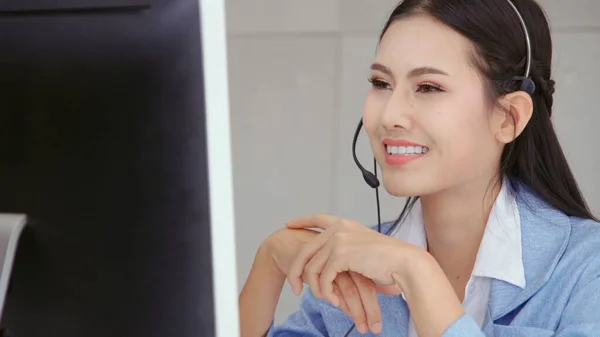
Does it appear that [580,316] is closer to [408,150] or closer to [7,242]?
[408,150]

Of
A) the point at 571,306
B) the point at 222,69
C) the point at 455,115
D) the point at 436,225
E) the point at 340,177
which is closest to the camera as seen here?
the point at 222,69

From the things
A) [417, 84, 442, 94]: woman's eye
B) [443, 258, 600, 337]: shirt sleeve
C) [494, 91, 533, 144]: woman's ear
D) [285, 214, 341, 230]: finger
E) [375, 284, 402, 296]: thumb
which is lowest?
[443, 258, 600, 337]: shirt sleeve

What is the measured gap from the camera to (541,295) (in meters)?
1.25

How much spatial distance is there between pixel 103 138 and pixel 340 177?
200 cm

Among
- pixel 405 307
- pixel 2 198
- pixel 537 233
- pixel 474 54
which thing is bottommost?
pixel 405 307

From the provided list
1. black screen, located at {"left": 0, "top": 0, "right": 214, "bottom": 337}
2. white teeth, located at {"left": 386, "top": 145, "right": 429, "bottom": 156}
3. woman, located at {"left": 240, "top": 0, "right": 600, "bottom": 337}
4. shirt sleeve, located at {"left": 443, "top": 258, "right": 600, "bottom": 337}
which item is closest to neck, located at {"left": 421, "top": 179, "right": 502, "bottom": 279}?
woman, located at {"left": 240, "top": 0, "right": 600, "bottom": 337}

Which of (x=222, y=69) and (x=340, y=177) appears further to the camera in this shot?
(x=340, y=177)

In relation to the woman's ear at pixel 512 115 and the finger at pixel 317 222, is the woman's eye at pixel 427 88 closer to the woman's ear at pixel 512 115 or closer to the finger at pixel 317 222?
the woman's ear at pixel 512 115

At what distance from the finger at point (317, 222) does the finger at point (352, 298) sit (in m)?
0.08

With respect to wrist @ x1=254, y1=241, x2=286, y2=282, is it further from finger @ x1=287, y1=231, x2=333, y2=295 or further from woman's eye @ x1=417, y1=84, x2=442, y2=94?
woman's eye @ x1=417, y1=84, x2=442, y2=94

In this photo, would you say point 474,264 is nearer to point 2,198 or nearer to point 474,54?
point 474,54

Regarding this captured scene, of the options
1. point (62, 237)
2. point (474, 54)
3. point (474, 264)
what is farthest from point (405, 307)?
point (62, 237)

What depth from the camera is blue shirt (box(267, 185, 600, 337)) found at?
1.19m

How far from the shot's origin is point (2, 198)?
29.2 inches
